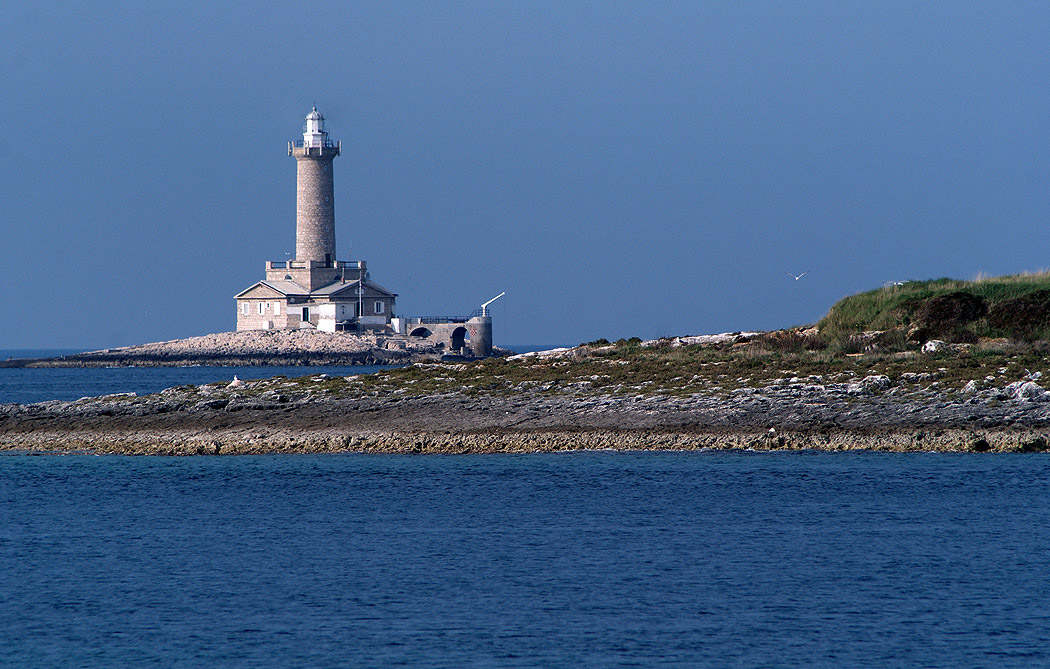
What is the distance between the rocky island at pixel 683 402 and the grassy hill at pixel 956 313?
0.04 meters

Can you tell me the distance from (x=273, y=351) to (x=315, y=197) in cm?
1072

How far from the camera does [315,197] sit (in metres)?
88.8

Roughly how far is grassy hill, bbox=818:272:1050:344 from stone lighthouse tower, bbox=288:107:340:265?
5837 centimetres

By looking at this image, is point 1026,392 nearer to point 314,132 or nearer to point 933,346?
point 933,346

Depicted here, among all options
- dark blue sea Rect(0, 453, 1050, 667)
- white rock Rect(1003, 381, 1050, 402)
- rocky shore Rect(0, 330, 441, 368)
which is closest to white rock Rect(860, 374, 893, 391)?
white rock Rect(1003, 381, 1050, 402)

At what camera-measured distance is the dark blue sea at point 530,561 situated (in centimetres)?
1330

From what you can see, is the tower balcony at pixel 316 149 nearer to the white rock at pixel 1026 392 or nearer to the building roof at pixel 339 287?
the building roof at pixel 339 287

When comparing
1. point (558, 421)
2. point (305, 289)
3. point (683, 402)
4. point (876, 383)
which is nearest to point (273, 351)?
point (305, 289)

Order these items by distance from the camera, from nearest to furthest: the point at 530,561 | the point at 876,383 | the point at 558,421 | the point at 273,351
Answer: the point at 530,561, the point at 558,421, the point at 876,383, the point at 273,351

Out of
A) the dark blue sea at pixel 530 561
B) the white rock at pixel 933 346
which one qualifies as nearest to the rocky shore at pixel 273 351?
the white rock at pixel 933 346

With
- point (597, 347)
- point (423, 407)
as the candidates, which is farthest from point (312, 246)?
point (423, 407)

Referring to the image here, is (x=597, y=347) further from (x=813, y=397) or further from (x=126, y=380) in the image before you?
(x=126, y=380)

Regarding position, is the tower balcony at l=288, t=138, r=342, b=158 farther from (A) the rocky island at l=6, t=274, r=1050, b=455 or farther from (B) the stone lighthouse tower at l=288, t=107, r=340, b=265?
(A) the rocky island at l=6, t=274, r=1050, b=455

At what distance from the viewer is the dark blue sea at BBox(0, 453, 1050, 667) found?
43.7 ft
